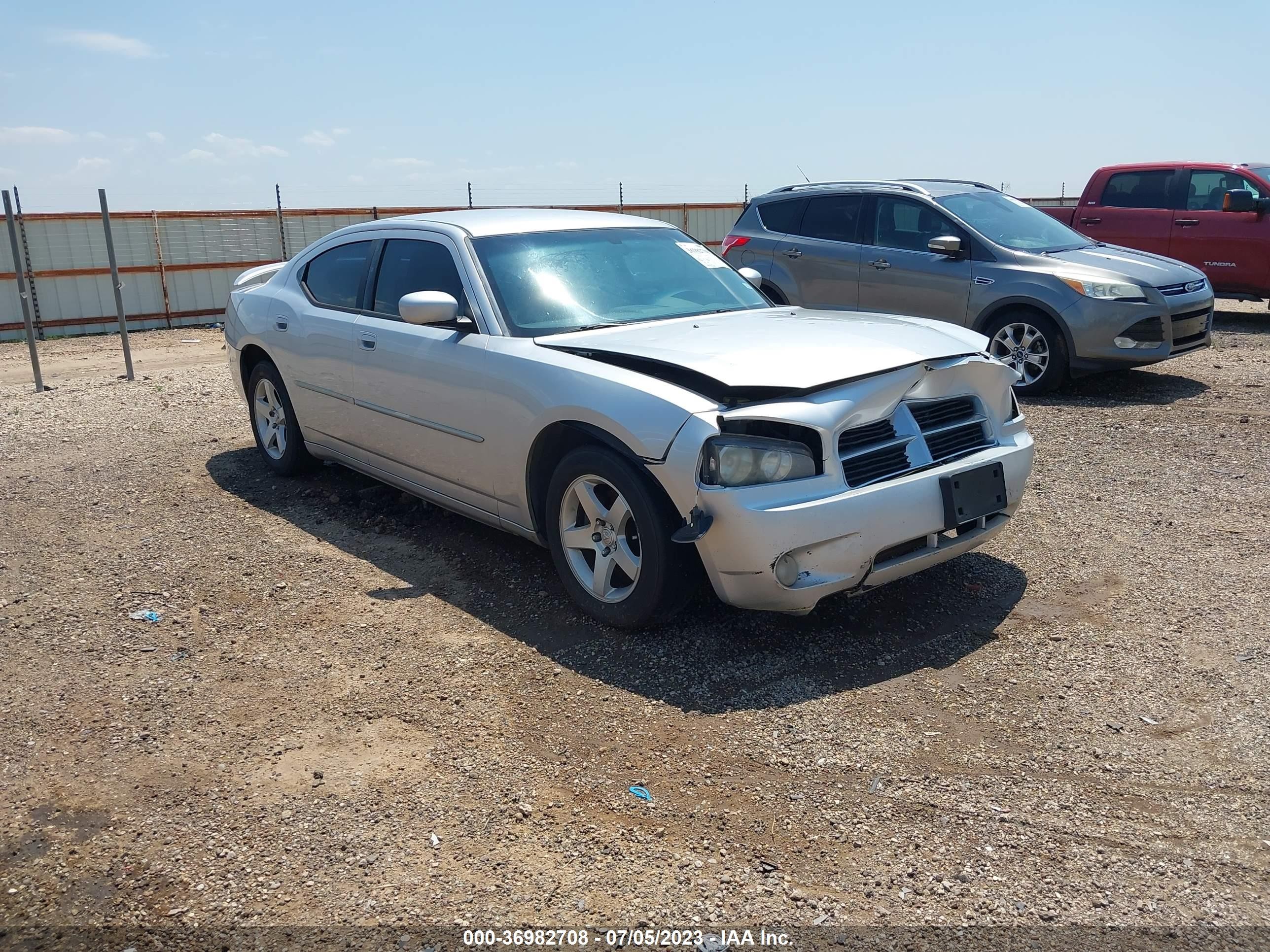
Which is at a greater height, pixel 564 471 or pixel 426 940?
pixel 564 471

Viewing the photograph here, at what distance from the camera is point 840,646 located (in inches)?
164

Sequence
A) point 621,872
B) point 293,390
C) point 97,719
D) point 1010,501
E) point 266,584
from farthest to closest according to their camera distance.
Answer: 1. point 293,390
2. point 266,584
3. point 1010,501
4. point 97,719
5. point 621,872

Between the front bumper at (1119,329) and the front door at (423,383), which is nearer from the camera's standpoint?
the front door at (423,383)

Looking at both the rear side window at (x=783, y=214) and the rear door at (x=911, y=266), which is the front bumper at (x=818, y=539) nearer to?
the rear door at (x=911, y=266)

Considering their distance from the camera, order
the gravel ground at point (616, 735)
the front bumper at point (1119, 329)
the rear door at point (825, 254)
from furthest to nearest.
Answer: the rear door at point (825, 254) → the front bumper at point (1119, 329) → the gravel ground at point (616, 735)

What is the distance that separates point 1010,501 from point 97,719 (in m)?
3.68

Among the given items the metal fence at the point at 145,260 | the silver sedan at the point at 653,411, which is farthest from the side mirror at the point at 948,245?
the metal fence at the point at 145,260

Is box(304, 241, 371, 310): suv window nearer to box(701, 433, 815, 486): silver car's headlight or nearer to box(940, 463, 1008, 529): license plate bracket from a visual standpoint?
box(701, 433, 815, 486): silver car's headlight

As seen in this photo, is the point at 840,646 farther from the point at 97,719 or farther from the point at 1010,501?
the point at 97,719

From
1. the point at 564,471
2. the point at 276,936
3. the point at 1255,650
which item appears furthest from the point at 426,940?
the point at 1255,650

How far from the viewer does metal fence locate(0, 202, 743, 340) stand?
664 inches

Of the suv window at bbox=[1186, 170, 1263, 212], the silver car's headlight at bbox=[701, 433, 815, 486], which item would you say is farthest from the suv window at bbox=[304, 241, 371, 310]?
the suv window at bbox=[1186, 170, 1263, 212]

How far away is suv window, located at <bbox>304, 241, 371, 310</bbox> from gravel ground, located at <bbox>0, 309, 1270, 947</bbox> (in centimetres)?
129

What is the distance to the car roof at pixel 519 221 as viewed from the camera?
211 inches
